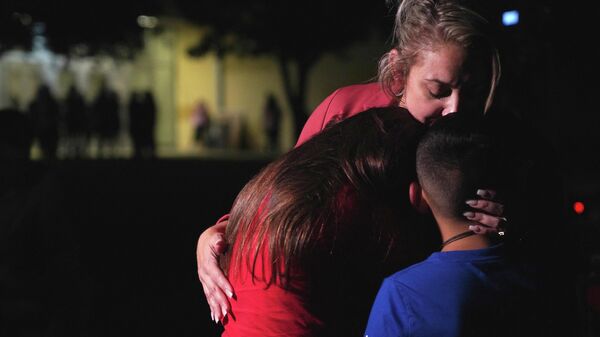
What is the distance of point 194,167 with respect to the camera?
18.8 m

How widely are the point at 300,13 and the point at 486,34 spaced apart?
13268 mm

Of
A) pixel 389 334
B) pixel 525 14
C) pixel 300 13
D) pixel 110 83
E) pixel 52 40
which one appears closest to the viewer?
pixel 389 334

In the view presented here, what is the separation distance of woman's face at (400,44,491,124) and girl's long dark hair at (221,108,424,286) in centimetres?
46

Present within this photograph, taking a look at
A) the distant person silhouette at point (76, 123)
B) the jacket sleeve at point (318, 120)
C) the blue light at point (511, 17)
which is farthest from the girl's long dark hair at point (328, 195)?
the distant person silhouette at point (76, 123)

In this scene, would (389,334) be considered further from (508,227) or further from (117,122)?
(117,122)

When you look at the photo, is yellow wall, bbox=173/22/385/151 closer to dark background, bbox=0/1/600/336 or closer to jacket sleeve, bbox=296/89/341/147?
dark background, bbox=0/1/600/336

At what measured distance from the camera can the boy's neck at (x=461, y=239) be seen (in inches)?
76.5

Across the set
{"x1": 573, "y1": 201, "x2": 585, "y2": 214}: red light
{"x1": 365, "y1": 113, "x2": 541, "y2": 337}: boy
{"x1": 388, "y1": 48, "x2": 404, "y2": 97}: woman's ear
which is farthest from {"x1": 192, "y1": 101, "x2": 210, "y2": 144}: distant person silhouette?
{"x1": 365, "y1": 113, "x2": 541, "y2": 337}: boy

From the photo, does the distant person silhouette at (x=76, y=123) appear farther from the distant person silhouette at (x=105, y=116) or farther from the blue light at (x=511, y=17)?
the blue light at (x=511, y=17)

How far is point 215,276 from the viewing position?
7.41ft

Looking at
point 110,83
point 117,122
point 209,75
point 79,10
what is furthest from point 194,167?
point 209,75

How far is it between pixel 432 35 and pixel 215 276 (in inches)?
44.7

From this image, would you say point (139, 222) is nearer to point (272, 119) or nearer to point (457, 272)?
point (457, 272)

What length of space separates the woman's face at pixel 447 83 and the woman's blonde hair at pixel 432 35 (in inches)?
1.1
